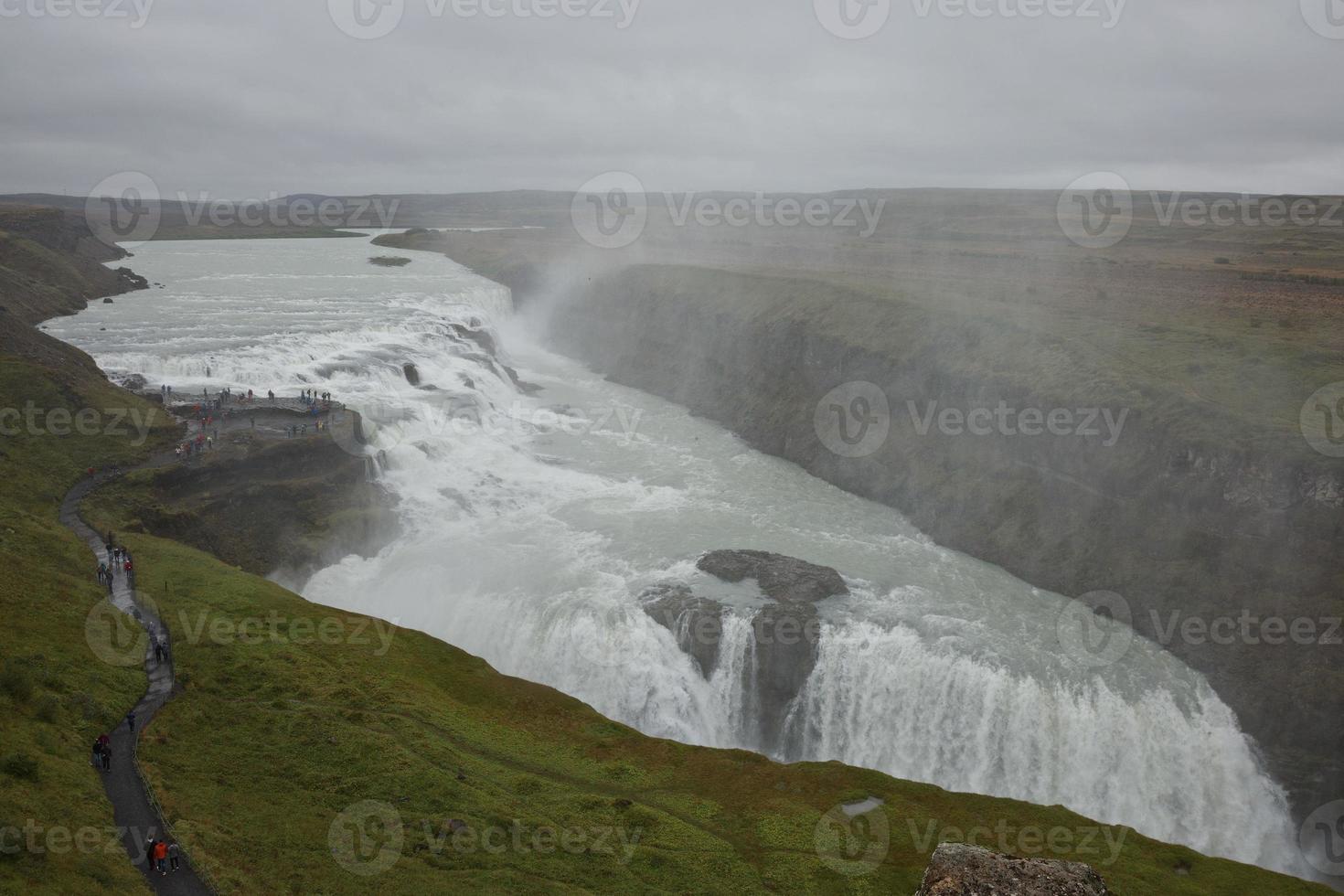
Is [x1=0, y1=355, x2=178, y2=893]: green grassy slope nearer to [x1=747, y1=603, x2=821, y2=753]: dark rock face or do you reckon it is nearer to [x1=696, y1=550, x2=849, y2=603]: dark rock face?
[x1=747, y1=603, x2=821, y2=753]: dark rock face

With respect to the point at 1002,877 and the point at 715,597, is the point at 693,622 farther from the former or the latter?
the point at 1002,877

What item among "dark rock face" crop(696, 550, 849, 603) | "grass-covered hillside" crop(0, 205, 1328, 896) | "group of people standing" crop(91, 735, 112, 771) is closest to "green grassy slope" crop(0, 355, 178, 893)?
"grass-covered hillside" crop(0, 205, 1328, 896)

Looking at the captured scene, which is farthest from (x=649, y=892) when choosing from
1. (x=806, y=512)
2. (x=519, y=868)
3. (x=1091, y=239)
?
(x=1091, y=239)

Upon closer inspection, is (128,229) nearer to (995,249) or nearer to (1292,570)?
(995,249)

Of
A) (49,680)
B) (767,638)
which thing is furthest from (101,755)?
(767,638)

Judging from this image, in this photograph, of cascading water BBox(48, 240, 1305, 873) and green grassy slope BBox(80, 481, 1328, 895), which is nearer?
green grassy slope BBox(80, 481, 1328, 895)

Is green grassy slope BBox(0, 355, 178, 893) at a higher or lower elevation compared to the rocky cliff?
lower

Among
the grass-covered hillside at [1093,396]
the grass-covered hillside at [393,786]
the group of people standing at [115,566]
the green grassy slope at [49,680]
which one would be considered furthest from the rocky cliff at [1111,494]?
the group of people standing at [115,566]
